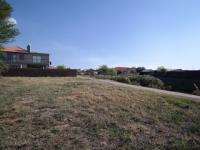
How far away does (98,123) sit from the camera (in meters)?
8.26

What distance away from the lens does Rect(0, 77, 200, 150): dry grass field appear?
A: 6.91 meters

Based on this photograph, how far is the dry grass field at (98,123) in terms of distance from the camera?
6906 mm

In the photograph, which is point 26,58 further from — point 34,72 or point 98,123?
point 98,123

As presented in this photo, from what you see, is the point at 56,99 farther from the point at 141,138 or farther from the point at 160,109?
the point at 141,138

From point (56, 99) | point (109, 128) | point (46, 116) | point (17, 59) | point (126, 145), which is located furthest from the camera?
point (17, 59)

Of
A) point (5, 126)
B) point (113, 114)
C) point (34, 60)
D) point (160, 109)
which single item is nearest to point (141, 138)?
point (113, 114)

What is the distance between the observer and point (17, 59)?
194ft

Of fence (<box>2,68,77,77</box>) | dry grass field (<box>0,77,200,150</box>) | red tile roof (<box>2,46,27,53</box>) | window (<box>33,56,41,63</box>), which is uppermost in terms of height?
red tile roof (<box>2,46,27,53</box>)

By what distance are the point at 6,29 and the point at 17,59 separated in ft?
118

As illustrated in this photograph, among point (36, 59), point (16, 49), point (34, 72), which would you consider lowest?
point (34, 72)

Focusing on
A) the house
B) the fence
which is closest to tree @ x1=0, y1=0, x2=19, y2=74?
the fence

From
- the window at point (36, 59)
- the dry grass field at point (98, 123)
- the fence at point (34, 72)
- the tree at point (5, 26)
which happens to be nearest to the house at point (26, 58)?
the window at point (36, 59)

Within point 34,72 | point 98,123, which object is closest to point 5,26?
point 34,72

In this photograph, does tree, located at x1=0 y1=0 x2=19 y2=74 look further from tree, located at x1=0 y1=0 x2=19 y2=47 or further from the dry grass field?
the dry grass field
